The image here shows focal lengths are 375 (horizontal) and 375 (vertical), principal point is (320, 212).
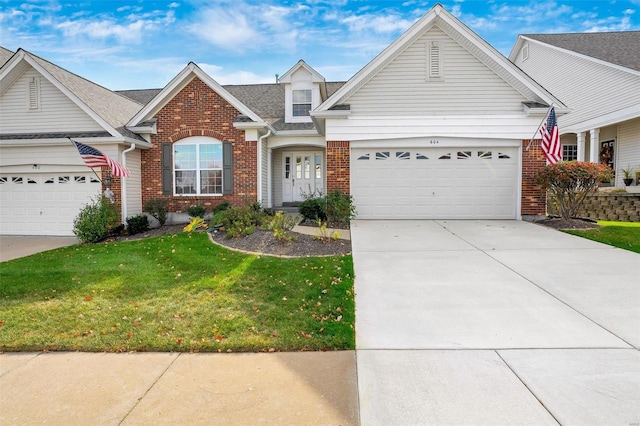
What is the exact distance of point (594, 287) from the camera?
17.5 ft

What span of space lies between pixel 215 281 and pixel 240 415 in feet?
11.3

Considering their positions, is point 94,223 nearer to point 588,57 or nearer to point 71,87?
point 71,87

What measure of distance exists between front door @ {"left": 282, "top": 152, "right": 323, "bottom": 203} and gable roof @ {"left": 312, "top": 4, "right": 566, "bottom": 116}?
164 inches

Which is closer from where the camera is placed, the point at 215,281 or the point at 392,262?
the point at 215,281

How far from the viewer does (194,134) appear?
42.7 feet

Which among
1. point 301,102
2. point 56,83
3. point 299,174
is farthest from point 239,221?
point 56,83

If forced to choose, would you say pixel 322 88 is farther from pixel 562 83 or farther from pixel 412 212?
pixel 562 83

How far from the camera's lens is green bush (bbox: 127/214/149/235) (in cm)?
1191

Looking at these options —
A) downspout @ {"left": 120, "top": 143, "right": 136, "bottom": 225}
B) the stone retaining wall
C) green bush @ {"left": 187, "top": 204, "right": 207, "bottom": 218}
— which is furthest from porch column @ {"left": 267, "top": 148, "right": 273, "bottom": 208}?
the stone retaining wall

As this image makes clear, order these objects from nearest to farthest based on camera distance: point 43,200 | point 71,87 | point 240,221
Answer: point 240,221, point 71,87, point 43,200

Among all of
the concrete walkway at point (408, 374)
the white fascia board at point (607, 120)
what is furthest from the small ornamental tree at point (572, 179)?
the concrete walkway at point (408, 374)

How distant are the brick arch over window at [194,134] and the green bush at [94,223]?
3.20m

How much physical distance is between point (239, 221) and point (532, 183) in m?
9.07

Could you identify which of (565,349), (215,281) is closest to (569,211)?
(565,349)
